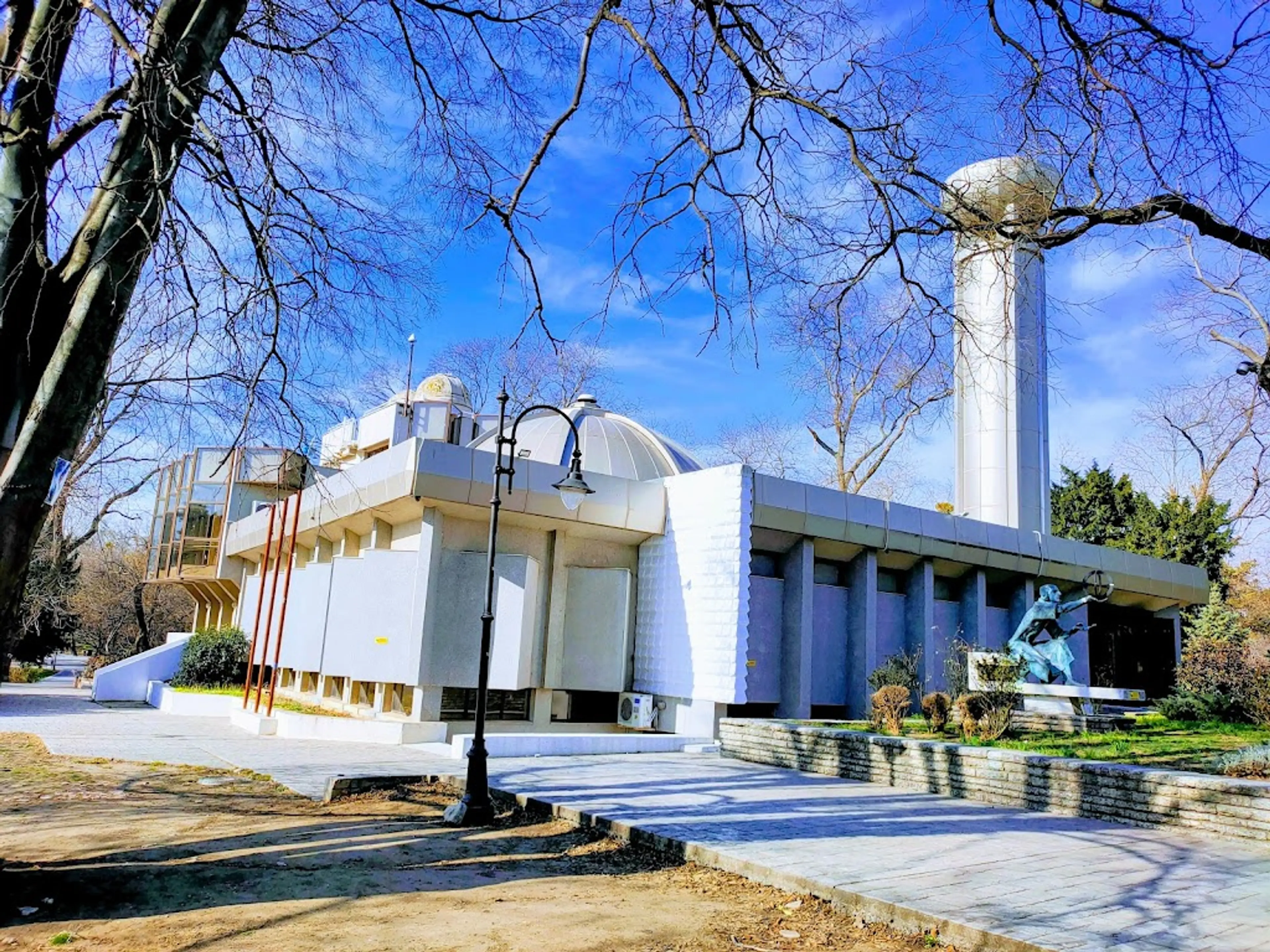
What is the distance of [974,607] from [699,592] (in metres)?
10.5

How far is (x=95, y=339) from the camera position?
5742 mm

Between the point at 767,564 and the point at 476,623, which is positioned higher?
the point at 767,564

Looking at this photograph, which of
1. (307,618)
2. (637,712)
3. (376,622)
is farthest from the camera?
(307,618)

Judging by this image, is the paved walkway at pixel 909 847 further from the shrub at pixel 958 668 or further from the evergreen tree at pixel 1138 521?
the evergreen tree at pixel 1138 521

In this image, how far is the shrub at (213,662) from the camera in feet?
87.6

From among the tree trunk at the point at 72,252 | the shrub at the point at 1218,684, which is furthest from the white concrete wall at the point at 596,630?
the tree trunk at the point at 72,252

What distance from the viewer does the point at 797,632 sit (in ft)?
69.9

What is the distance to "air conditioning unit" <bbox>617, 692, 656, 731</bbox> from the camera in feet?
62.7

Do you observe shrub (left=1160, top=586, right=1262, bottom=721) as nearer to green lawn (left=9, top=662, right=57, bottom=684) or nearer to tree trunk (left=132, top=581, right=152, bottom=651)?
tree trunk (left=132, top=581, right=152, bottom=651)

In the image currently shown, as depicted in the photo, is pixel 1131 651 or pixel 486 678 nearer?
pixel 486 678

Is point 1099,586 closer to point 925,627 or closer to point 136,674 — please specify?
point 925,627

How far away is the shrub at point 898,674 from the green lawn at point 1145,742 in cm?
315

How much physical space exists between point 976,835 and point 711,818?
8.72 feet

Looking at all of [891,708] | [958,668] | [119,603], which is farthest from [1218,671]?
[119,603]
